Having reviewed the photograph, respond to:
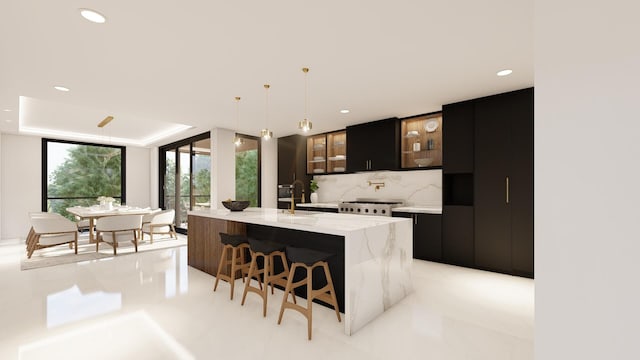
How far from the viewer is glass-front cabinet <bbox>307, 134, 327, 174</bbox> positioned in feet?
21.2

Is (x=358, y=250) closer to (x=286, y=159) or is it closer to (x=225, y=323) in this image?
(x=225, y=323)

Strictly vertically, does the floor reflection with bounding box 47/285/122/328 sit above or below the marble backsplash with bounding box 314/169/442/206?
below

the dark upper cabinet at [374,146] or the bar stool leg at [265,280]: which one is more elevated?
the dark upper cabinet at [374,146]

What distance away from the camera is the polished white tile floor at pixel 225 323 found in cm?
205

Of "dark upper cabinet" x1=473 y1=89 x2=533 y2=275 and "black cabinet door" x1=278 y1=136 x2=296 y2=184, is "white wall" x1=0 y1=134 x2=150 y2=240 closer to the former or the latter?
"black cabinet door" x1=278 y1=136 x2=296 y2=184

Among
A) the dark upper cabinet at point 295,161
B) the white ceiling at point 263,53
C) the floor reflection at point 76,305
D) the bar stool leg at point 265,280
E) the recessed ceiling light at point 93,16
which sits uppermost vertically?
the recessed ceiling light at point 93,16

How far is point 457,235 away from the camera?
4.23m

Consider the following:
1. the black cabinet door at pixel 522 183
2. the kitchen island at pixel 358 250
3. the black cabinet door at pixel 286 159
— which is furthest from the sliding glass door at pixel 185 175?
the black cabinet door at pixel 522 183

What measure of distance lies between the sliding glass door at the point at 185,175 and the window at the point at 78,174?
1260mm

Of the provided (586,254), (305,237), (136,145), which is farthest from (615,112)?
(136,145)

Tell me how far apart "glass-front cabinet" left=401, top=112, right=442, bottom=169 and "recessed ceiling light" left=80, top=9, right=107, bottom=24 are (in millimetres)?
4445

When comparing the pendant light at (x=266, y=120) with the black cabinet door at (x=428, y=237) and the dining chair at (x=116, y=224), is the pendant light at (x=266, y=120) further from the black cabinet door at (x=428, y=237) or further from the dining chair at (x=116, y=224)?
the dining chair at (x=116, y=224)

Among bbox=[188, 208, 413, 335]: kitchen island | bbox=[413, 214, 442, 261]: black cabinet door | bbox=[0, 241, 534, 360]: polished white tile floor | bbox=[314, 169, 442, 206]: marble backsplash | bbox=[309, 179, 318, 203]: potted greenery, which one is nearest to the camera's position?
bbox=[0, 241, 534, 360]: polished white tile floor

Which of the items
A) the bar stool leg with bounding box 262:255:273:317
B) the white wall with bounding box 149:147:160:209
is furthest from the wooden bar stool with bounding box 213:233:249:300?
the white wall with bounding box 149:147:160:209
